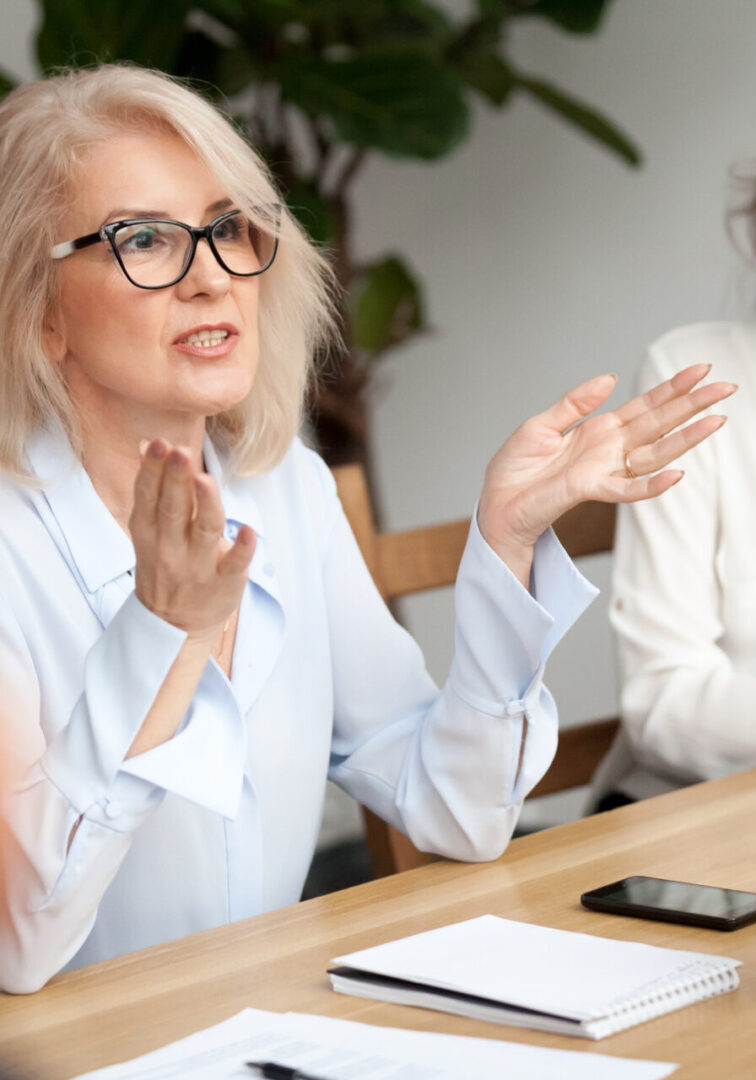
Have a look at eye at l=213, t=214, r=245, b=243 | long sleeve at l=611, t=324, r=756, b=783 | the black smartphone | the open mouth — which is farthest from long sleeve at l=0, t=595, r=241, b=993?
long sleeve at l=611, t=324, r=756, b=783

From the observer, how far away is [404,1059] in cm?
67

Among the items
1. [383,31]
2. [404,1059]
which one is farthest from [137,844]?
[383,31]

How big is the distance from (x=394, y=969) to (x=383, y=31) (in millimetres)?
2219

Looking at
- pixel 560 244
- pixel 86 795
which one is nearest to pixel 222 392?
pixel 86 795

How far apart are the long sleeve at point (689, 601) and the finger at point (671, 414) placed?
0.45m

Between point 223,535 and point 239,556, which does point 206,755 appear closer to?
point 239,556

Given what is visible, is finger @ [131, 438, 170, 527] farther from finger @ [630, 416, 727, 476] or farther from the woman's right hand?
finger @ [630, 416, 727, 476]

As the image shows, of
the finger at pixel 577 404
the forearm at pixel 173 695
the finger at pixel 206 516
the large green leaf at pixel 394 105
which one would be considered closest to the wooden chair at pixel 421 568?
the finger at pixel 577 404

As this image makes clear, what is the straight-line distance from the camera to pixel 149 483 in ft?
2.62

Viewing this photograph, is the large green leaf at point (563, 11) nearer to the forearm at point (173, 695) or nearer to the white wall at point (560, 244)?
the white wall at point (560, 244)

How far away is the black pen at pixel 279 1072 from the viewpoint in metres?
0.65

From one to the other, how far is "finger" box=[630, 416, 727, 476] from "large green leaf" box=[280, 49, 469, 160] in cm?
144

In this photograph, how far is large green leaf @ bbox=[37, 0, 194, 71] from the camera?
2334mm

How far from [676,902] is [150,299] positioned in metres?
Answer: 0.66
